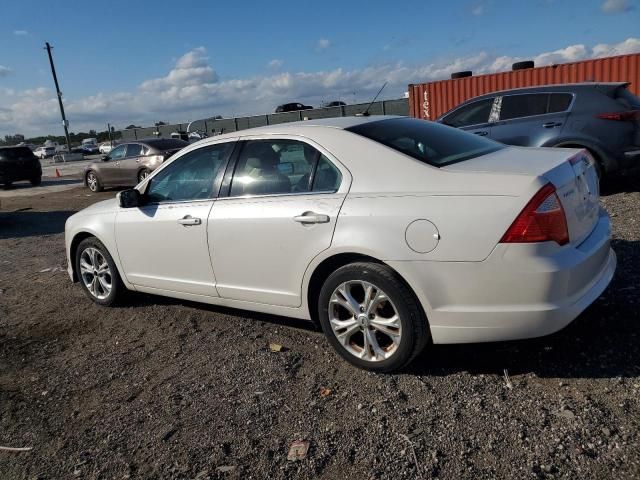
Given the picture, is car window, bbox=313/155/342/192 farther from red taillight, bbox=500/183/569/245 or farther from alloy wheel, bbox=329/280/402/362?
red taillight, bbox=500/183/569/245

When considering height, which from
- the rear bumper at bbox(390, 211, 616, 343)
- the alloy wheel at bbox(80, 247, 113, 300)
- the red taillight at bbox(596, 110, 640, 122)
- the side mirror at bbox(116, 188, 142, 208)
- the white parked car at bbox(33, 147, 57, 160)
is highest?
the red taillight at bbox(596, 110, 640, 122)

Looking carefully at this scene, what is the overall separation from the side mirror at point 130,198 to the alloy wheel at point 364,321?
2.13 m

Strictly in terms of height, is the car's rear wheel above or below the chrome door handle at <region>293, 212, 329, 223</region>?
below

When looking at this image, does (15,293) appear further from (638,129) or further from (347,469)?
(638,129)

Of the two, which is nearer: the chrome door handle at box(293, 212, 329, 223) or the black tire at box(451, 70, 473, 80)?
the chrome door handle at box(293, 212, 329, 223)

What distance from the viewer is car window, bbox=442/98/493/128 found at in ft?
27.6

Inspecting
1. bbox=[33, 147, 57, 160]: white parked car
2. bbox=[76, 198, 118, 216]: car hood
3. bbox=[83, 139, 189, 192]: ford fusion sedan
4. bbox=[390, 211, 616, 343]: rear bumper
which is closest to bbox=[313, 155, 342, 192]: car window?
bbox=[390, 211, 616, 343]: rear bumper

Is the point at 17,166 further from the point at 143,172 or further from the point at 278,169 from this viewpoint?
the point at 278,169

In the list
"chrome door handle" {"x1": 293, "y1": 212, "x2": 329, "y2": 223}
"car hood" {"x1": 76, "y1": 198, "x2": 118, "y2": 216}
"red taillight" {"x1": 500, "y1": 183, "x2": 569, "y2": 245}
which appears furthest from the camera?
"car hood" {"x1": 76, "y1": 198, "x2": 118, "y2": 216}

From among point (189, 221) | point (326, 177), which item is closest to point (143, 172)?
point (189, 221)

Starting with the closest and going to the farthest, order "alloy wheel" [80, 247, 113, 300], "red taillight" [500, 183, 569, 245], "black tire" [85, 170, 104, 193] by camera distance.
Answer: "red taillight" [500, 183, 569, 245] → "alloy wheel" [80, 247, 113, 300] → "black tire" [85, 170, 104, 193]

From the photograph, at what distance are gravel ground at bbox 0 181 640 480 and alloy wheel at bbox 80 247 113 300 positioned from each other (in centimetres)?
64

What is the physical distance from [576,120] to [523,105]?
0.88m

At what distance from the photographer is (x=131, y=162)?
50.6 feet
